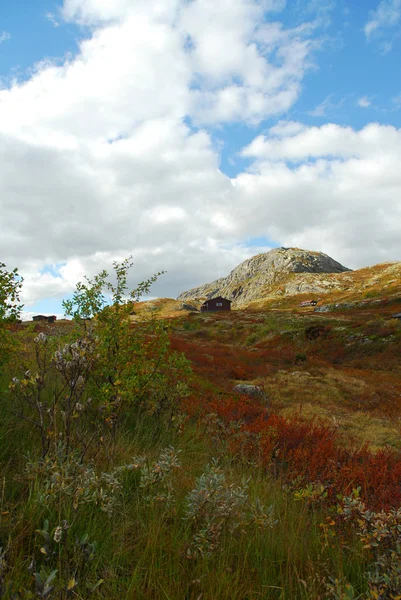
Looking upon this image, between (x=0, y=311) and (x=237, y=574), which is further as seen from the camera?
(x=0, y=311)

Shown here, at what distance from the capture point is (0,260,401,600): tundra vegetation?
8.06 ft

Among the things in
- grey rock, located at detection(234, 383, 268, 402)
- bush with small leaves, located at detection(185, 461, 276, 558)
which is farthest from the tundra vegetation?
grey rock, located at detection(234, 383, 268, 402)

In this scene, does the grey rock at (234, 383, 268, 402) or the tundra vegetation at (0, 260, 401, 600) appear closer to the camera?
the tundra vegetation at (0, 260, 401, 600)

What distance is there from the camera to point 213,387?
1355 cm

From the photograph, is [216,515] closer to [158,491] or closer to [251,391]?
[158,491]

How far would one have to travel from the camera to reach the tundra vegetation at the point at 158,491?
2457 millimetres

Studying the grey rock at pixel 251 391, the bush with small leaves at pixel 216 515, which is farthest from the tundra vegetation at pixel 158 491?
the grey rock at pixel 251 391

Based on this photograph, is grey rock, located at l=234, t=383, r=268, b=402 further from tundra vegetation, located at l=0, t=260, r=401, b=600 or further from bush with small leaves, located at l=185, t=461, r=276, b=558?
bush with small leaves, located at l=185, t=461, r=276, b=558

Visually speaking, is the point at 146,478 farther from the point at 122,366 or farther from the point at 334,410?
the point at 334,410

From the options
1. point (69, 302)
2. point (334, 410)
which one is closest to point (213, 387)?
Result: point (334, 410)

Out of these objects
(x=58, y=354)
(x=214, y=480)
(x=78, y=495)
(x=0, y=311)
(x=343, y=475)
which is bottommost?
(x=343, y=475)

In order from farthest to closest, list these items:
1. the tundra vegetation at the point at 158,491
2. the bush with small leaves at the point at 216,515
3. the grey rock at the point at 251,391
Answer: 1. the grey rock at the point at 251,391
2. the bush with small leaves at the point at 216,515
3. the tundra vegetation at the point at 158,491

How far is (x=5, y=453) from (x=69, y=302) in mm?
3406

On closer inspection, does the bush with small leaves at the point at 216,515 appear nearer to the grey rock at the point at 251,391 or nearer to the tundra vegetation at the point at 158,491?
the tundra vegetation at the point at 158,491
